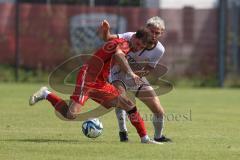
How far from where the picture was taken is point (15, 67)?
29.6 meters

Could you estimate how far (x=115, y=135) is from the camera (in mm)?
12766

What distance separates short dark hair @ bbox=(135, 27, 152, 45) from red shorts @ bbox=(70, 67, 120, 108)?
0.90m

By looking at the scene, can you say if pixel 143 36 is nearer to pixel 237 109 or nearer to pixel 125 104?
pixel 125 104

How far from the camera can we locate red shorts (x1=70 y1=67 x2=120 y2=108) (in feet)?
38.7

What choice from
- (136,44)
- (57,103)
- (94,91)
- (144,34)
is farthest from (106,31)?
(57,103)

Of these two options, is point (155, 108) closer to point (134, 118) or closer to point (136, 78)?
point (134, 118)

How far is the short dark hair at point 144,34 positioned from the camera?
11.3 metres

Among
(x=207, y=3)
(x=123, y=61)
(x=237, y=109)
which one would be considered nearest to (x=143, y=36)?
(x=123, y=61)

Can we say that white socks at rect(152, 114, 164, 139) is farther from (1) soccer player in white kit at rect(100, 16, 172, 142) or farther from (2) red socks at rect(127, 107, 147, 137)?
(2) red socks at rect(127, 107, 147, 137)

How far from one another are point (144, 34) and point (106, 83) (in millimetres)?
1030

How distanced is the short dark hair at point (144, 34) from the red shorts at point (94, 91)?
899mm

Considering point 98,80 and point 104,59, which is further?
point 98,80

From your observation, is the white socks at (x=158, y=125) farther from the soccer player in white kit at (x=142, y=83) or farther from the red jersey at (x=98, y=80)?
the red jersey at (x=98, y=80)

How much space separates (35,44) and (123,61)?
62.5 ft
